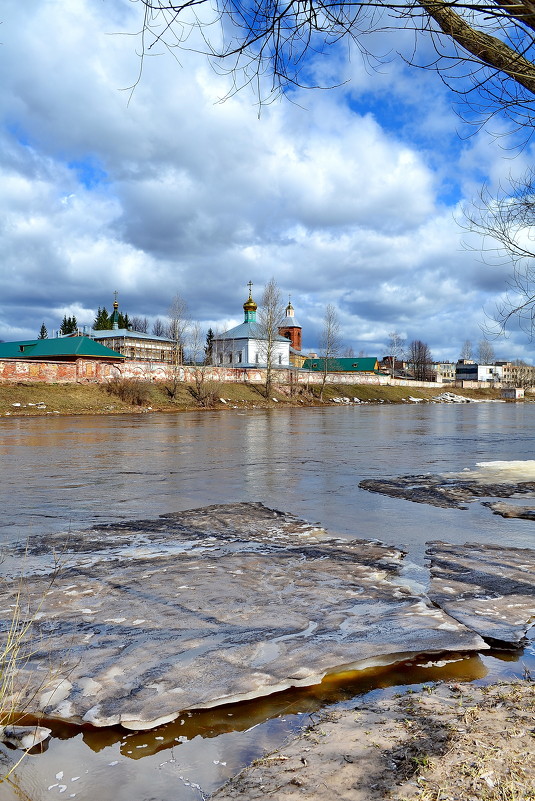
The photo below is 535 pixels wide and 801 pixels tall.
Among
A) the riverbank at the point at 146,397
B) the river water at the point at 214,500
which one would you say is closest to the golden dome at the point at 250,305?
the riverbank at the point at 146,397

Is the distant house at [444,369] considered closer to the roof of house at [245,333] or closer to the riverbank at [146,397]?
the roof of house at [245,333]

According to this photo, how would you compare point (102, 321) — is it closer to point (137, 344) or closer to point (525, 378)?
point (137, 344)

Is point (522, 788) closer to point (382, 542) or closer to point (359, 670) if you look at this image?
point (359, 670)

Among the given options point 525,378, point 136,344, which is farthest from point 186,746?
point 525,378

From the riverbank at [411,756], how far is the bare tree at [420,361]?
391ft

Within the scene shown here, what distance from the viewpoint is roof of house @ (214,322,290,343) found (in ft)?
250

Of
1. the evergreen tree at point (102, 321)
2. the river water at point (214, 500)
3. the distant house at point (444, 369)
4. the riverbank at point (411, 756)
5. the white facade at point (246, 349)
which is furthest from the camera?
the distant house at point (444, 369)

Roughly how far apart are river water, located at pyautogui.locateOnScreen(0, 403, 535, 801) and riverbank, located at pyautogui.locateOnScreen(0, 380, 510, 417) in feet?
35.1

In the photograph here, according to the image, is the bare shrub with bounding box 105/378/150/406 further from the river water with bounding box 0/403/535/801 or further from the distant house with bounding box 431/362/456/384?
the distant house with bounding box 431/362/456/384

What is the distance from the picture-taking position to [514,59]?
113 inches

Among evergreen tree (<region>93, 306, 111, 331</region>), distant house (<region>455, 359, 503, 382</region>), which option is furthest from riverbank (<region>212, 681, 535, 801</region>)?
distant house (<region>455, 359, 503, 382</region>)

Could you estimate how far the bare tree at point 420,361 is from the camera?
122 metres

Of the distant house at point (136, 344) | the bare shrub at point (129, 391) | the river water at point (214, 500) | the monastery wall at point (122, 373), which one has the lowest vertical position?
the river water at point (214, 500)

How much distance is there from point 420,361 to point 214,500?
121971mm
